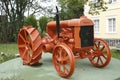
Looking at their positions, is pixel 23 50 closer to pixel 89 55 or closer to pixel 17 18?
pixel 89 55

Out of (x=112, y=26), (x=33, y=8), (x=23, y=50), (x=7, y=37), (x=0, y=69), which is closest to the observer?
(x=0, y=69)

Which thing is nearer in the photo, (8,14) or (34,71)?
(34,71)

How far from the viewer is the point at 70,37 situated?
739 centimetres

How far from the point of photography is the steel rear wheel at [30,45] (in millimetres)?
7629

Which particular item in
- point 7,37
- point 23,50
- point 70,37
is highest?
point 70,37

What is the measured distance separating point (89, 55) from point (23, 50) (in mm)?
2776

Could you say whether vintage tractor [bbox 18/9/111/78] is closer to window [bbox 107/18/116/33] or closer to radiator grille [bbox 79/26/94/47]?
radiator grille [bbox 79/26/94/47]

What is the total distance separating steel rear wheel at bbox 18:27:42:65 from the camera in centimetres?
763

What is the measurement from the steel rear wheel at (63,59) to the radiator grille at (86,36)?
0.71 metres

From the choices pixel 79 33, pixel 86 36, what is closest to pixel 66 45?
pixel 79 33

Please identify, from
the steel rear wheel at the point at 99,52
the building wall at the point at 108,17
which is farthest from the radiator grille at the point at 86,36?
the building wall at the point at 108,17

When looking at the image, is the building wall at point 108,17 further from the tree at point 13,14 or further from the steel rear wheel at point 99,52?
the steel rear wheel at point 99,52

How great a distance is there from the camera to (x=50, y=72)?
7.05 metres

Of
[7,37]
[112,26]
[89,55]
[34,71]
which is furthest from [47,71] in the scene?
[7,37]
